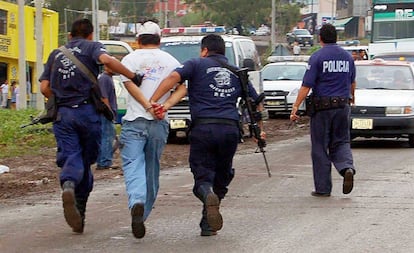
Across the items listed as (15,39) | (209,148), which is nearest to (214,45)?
(209,148)

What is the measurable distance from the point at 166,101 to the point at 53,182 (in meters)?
4.88

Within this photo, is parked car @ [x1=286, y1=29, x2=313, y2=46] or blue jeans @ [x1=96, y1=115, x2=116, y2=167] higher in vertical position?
parked car @ [x1=286, y1=29, x2=313, y2=46]

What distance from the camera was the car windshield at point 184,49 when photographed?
1861 centimetres

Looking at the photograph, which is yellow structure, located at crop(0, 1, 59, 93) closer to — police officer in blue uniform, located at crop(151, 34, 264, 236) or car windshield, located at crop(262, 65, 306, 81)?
car windshield, located at crop(262, 65, 306, 81)

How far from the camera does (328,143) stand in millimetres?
10812

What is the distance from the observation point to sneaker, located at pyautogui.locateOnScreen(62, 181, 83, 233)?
26.2 ft

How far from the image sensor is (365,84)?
57.8 feet

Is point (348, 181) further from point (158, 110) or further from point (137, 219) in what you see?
point (137, 219)

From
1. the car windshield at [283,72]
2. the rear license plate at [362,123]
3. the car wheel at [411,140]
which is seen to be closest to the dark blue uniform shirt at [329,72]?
the rear license plate at [362,123]

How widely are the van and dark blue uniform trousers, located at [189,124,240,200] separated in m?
8.92

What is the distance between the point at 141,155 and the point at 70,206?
2.48 ft

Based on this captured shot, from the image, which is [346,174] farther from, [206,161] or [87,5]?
[87,5]

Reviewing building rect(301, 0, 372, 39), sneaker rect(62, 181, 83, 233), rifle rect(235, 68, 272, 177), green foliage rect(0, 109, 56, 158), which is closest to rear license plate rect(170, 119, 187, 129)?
green foliage rect(0, 109, 56, 158)

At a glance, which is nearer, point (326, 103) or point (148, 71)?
point (148, 71)
